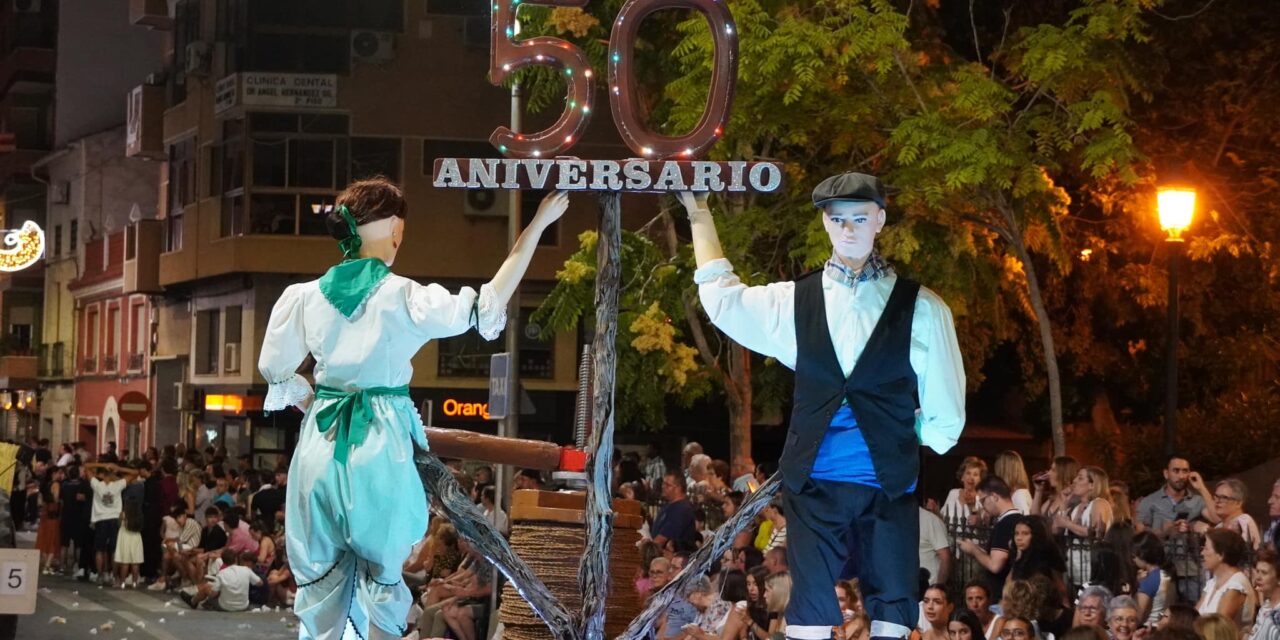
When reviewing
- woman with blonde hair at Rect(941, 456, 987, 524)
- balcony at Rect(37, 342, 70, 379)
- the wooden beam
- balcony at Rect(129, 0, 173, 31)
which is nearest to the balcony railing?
balcony at Rect(37, 342, 70, 379)

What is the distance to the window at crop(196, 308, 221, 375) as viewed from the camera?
3450 centimetres

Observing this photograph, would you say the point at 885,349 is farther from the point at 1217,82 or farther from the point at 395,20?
the point at 395,20

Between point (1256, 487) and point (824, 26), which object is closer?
point (824, 26)

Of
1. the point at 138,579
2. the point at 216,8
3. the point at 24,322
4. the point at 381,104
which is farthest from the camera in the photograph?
the point at 24,322

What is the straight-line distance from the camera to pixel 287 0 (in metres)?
31.3

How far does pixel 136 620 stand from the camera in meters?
16.7

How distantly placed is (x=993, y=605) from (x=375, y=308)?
5620 mm

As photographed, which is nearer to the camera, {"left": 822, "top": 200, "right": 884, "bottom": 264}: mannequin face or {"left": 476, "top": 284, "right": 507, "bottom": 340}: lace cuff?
{"left": 822, "top": 200, "right": 884, "bottom": 264}: mannequin face

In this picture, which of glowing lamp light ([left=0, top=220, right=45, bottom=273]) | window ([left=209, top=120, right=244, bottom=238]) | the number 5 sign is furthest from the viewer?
window ([left=209, top=120, right=244, bottom=238])

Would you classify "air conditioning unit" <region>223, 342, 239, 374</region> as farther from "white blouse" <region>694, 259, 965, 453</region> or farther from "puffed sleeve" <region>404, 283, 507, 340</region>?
"white blouse" <region>694, 259, 965, 453</region>

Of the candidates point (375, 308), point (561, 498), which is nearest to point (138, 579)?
point (561, 498)

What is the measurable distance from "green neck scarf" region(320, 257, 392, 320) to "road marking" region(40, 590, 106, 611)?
13059 mm

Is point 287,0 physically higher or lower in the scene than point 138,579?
higher

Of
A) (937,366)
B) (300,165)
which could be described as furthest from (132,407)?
(937,366)
